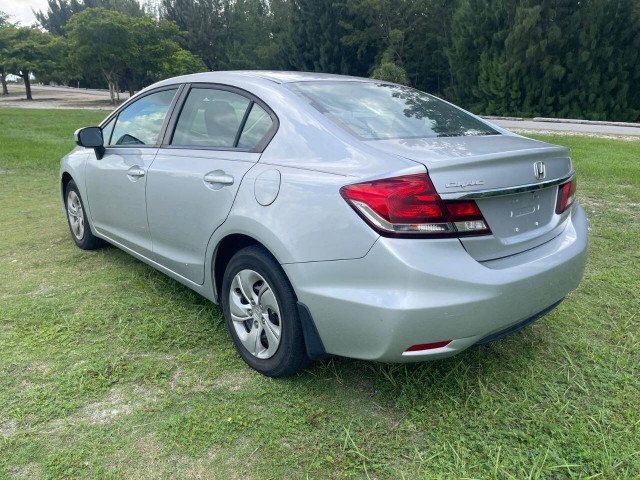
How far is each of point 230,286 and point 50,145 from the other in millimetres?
11267

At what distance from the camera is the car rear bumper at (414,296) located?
2.00 metres

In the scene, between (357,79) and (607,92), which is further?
(607,92)

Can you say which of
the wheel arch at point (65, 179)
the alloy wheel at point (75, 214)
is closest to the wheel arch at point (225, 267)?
the alloy wheel at point (75, 214)

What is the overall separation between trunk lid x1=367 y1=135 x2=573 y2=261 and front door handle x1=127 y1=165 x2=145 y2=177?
5.54ft

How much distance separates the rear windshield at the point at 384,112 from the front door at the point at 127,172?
3.78ft

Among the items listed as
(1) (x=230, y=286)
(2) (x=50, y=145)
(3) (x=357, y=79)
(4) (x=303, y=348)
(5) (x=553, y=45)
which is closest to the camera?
(4) (x=303, y=348)

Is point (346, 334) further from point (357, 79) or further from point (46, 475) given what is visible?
point (357, 79)

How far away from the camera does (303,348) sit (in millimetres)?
2412

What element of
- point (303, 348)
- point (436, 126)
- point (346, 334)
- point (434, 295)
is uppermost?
point (436, 126)

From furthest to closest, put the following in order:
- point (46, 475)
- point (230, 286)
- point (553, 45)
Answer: point (553, 45), point (230, 286), point (46, 475)

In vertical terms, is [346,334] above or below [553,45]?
below

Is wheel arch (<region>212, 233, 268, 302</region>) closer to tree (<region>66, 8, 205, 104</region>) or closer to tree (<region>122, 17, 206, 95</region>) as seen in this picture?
tree (<region>66, 8, 205, 104</region>)

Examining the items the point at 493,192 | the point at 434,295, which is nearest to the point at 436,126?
the point at 493,192

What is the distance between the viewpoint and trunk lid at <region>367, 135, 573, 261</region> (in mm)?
2062
